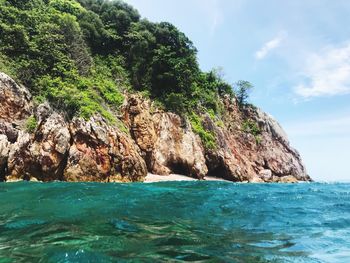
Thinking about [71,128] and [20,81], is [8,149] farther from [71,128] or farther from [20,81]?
[20,81]

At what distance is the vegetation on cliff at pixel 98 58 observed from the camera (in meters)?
25.6

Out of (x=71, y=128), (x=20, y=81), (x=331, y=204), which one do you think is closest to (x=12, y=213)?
(x=331, y=204)

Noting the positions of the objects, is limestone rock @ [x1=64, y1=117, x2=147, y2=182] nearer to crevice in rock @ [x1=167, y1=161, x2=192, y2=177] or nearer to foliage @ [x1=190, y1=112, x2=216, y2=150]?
crevice in rock @ [x1=167, y1=161, x2=192, y2=177]

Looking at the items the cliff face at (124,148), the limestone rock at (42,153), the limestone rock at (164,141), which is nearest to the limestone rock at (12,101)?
the cliff face at (124,148)

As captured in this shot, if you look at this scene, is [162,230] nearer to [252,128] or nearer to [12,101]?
[12,101]

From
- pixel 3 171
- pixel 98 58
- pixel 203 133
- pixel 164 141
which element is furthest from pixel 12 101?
pixel 203 133

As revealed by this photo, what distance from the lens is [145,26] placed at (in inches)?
1570

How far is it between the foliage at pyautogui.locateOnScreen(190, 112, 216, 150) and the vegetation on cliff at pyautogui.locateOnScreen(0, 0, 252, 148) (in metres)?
0.12

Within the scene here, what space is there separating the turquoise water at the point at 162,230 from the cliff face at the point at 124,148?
9.75 m

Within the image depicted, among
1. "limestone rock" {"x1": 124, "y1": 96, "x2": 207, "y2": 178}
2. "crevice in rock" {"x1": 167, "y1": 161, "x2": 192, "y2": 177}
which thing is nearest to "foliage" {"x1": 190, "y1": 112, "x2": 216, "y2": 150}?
"limestone rock" {"x1": 124, "y1": 96, "x2": 207, "y2": 178}

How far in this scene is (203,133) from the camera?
37.1 metres

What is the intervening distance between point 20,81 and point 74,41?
9.17m

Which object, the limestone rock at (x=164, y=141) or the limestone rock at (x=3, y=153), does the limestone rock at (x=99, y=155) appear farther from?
the limestone rock at (x=164, y=141)

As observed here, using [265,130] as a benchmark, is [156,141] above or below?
below
